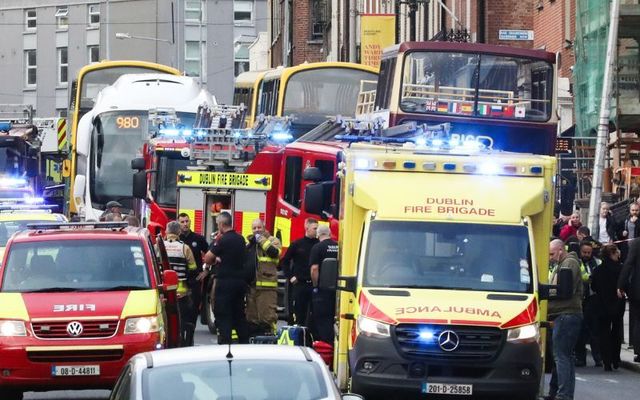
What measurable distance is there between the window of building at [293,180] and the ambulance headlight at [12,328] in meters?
11.3

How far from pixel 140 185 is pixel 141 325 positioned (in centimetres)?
1586

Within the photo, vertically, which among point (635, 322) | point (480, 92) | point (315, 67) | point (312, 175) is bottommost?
point (635, 322)

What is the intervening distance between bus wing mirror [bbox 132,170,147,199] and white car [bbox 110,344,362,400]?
→ 22245mm

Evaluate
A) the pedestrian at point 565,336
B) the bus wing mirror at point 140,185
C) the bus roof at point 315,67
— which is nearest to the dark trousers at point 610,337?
the pedestrian at point 565,336

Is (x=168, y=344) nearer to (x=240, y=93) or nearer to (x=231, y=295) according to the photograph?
(x=231, y=295)

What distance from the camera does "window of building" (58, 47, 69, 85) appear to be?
9556cm

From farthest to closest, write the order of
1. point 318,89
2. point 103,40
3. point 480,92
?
point 103,40
point 318,89
point 480,92

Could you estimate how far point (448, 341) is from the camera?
1432 cm

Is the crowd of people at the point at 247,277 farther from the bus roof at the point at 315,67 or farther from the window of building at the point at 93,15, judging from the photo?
the window of building at the point at 93,15

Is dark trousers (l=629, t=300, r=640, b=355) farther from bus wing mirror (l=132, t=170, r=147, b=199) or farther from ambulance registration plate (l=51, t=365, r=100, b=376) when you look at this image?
bus wing mirror (l=132, t=170, r=147, b=199)

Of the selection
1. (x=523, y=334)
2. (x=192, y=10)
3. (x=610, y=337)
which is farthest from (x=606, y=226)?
(x=192, y=10)

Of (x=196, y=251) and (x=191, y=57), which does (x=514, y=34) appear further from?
(x=191, y=57)

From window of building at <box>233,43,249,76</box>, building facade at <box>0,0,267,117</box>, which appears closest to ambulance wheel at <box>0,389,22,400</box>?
building facade at <box>0,0,267,117</box>

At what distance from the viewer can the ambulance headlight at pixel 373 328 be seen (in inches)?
570
